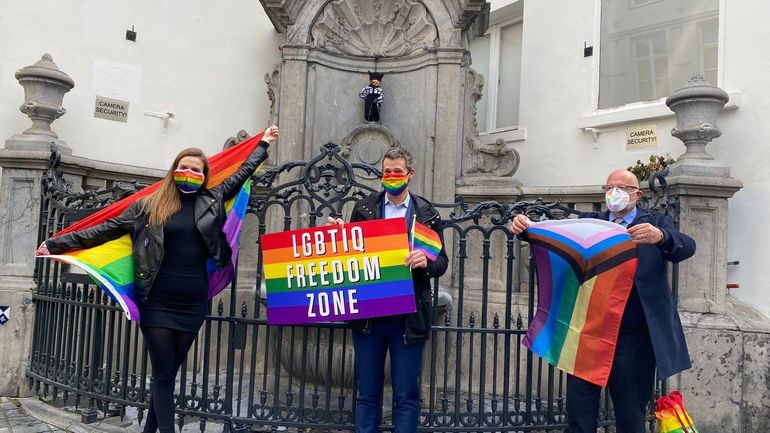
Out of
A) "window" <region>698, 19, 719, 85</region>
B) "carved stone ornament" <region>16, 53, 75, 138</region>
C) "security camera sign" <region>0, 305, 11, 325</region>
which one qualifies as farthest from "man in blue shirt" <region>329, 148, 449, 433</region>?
"window" <region>698, 19, 719, 85</region>

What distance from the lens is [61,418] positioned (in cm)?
446

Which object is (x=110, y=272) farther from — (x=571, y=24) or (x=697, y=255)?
(x=571, y=24)

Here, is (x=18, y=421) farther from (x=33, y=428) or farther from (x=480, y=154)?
(x=480, y=154)

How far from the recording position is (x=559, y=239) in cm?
351

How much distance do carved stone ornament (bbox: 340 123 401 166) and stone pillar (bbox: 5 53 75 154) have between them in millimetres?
2911

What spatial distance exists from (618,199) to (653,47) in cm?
443

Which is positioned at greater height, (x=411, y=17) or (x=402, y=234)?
(x=411, y=17)

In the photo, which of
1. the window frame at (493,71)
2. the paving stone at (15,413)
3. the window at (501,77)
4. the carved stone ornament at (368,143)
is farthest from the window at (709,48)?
the paving stone at (15,413)

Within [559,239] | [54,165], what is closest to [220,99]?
[54,165]

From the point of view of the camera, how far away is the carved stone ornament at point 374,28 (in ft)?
21.8

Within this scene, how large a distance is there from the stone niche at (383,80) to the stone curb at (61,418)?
3221 mm

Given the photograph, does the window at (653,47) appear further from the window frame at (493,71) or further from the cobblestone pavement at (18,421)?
the cobblestone pavement at (18,421)

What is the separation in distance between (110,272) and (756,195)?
5.41 m

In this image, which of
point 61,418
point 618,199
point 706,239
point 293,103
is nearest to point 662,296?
point 618,199
